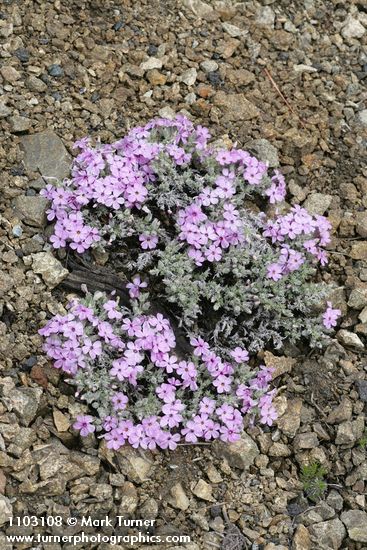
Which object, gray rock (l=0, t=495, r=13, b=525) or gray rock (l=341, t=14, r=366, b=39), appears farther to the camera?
gray rock (l=341, t=14, r=366, b=39)

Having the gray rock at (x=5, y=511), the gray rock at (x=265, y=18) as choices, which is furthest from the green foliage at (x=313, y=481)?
the gray rock at (x=265, y=18)

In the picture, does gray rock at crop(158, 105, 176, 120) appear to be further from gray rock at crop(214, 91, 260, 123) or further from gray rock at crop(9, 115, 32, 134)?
gray rock at crop(9, 115, 32, 134)

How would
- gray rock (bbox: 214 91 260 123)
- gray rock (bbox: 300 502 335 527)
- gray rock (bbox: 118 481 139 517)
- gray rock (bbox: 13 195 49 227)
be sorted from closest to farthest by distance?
gray rock (bbox: 118 481 139 517), gray rock (bbox: 300 502 335 527), gray rock (bbox: 13 195 49 227), gray rock (bbox: 214 91 260 123)

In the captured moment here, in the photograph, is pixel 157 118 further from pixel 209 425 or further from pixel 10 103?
pixel 209 425

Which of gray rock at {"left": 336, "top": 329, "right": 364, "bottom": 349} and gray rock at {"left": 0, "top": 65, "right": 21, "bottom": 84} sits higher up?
gray rock at {"left": 0, "top": 65, "right": 21, "bottom": 84}

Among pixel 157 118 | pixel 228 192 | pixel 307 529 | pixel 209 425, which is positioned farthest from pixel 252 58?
pixel 307 529

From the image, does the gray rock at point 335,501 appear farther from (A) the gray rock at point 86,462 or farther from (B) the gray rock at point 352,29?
(B) the gray rock at point 352,29

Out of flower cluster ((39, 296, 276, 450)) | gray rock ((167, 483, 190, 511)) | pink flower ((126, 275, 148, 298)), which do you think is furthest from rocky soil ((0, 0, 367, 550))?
pink flower ((126, 275, 148, 298))
